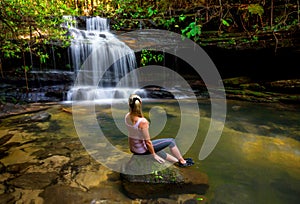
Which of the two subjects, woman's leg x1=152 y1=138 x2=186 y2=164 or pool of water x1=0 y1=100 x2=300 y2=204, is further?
woman's leg x1=152 y1=138 x2=186 y2=164

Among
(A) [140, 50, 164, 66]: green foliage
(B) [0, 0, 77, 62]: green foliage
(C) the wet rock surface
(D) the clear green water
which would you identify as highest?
(B) [0, 0, 77, 62]: green foliage

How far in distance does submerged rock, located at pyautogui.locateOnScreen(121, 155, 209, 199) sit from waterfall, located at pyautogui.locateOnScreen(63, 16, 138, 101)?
7413mm

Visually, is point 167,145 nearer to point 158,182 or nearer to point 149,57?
point 158,182

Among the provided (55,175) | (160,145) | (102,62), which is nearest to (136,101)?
(160,145)

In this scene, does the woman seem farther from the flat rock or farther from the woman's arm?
the flat rock

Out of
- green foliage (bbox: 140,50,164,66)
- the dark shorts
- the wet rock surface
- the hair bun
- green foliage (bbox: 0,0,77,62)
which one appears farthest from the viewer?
green foliage (bbox: 140,50,164,66)

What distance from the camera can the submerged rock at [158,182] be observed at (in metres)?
3.10

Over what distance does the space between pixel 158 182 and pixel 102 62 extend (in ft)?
30.2

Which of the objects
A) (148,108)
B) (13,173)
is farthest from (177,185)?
(148,108)

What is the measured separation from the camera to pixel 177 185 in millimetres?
3227

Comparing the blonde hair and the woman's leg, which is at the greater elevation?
the blonde hair

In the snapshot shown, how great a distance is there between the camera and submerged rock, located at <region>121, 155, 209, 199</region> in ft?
10.2

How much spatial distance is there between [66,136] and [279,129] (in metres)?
5.77

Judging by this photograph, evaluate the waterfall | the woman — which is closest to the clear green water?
the woman
